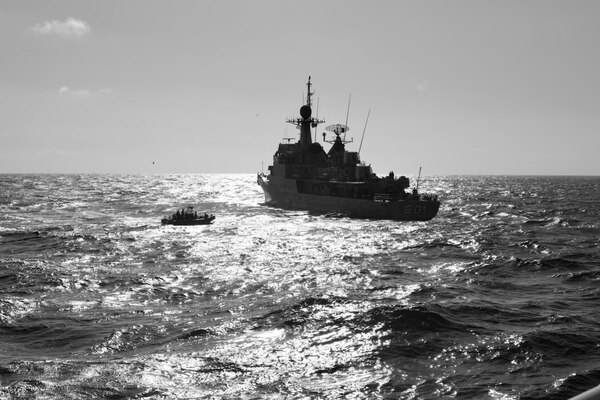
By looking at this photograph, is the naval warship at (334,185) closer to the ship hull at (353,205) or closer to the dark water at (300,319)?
the ship hull at (353,205)

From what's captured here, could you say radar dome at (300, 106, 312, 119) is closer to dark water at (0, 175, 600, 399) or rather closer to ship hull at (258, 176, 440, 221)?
ship hull at (258, 176, 440, 221)

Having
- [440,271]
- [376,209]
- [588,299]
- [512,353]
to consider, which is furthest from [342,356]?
[376,209]

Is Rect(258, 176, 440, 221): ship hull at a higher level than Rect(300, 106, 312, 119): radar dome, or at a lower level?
lower

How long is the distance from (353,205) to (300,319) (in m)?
43.5

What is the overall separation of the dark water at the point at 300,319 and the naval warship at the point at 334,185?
57.7 feet

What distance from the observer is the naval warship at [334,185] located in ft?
192

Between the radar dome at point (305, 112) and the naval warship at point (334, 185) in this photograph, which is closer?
the naval warship at point (334, 185)

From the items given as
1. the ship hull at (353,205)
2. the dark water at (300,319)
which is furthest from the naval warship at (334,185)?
the dark water at (300,319)

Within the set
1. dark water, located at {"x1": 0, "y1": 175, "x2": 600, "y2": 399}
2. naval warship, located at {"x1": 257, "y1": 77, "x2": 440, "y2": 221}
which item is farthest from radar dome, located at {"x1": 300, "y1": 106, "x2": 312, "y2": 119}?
dark water, located at {"x1": 0, "y1": 175, "x2": 600, "y2": 399}

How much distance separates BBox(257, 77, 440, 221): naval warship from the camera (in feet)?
192

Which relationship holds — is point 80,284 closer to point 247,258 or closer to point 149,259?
point 149,259

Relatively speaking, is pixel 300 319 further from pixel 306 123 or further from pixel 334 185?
pixel 306 123

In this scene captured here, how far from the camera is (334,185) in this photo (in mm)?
66875

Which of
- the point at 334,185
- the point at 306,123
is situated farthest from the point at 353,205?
the point at 306,123
